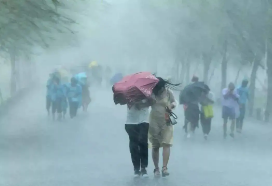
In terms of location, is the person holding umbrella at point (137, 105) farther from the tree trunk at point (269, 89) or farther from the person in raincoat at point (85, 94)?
the tree trunk at point (269, 89)

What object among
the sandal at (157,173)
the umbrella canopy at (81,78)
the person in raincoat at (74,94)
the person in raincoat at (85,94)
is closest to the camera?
the sandal at (157,173)

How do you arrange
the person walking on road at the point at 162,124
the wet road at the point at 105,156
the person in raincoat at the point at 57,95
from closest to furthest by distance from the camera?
1. the person walking on road at the point at 162,124
2. the wet road at the point at 105,156
3. the person in raincoat at the point at 57,95

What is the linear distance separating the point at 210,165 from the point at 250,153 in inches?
126

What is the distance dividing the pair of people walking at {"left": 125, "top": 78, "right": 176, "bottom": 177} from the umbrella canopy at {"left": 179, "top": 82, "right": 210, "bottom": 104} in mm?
6585

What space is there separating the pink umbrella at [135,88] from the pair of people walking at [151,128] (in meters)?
0.20

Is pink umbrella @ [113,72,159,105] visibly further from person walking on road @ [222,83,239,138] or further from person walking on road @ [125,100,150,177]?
person walking on road @ [222,83,239,138]

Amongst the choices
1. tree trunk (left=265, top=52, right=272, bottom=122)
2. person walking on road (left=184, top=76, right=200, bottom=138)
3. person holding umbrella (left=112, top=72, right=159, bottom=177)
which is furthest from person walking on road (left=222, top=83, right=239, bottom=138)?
tree trunk (left=265, top=52, right=272, bottom=122)

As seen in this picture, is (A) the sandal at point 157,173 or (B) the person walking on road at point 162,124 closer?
(B) the person walking on road at point 162,124

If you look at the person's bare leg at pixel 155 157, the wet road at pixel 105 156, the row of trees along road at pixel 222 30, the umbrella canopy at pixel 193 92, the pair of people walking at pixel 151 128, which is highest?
the row of trees along road at pixel 222 30

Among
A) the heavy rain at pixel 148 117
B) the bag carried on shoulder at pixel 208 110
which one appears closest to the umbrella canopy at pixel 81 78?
the heavy rain at pixel 148 117

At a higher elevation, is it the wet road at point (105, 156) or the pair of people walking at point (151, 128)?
the pair of people walking at point (151, 128)

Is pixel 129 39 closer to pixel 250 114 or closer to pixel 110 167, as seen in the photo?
pixel 250 114

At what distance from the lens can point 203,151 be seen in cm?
1544

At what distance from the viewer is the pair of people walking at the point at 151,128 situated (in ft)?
34.8
